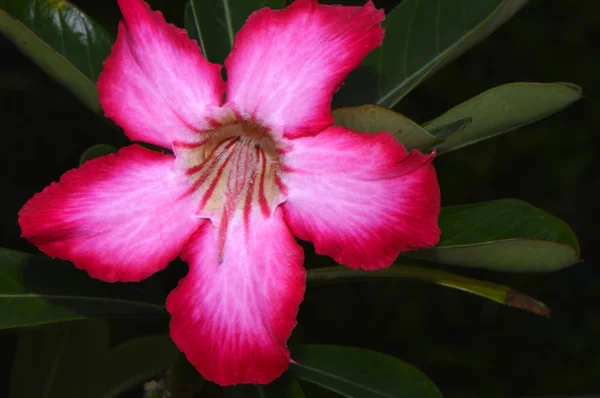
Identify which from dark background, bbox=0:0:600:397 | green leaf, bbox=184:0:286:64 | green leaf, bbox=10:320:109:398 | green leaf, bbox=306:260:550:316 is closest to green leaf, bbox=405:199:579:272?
green leaf, bbox=306:260:550:316

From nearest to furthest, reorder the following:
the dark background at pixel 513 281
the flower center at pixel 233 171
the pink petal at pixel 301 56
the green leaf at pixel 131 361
Result: the pink petal at pixel 301 56
the flower center at pixel 233 171
the green leaf at pixel 131 361
the dark background at pixel 513 281

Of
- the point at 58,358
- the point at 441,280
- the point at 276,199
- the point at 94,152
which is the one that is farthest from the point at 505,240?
the point at 58,358

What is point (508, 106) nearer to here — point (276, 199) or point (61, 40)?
point (276, 199)

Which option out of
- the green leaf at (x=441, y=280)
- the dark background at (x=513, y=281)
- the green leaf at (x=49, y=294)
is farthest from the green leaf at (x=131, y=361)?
the dark background at (x=513, y=281)

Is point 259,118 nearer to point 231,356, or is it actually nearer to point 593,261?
point 231,356

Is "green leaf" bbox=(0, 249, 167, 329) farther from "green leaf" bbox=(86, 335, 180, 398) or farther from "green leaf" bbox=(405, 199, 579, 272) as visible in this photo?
"green leaf" bbox=(405, 199, 579, 272)

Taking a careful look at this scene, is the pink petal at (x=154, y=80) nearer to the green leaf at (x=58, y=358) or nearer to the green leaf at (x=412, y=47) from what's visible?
the green leaf at (x=412, y=47)

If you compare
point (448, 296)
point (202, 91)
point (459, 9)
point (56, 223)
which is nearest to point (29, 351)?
point (56, 223)
